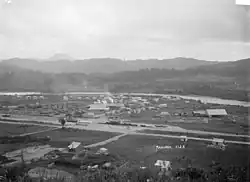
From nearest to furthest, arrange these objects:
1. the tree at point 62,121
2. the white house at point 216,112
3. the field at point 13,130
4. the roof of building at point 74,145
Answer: the field at point 13,130
the roof of building at point 74,145
the tree at point 62,121
the white house at point 216,112

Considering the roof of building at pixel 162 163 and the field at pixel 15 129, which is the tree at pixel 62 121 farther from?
the roof of building at pixel 162 163

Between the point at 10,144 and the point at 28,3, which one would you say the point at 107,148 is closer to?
the point at 10,144

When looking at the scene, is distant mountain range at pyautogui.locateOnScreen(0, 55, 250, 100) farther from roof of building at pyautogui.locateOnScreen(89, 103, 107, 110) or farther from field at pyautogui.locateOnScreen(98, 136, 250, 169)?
field at pyautogui.locateOnScreen(98, 136, 250, 169)

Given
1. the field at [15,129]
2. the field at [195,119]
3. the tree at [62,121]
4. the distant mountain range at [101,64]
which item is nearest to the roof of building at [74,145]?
the tree at [62,121]

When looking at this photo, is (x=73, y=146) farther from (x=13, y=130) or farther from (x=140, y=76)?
(x=140, y=76)

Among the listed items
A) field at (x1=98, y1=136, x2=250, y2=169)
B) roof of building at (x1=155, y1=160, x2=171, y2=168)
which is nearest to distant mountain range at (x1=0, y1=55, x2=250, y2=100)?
field at (x1=98, y1=136, x2=250, y2=169)

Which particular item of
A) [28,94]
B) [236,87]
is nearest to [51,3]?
[28,94]

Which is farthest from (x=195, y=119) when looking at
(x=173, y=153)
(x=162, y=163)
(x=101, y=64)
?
(x=101, y=64)
